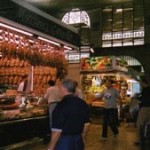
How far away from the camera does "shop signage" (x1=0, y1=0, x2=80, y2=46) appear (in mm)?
8695

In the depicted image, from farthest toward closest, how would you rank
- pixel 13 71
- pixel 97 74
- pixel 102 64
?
1. pixel 97 74
2. pixel 102 64
3. pixel 13 71

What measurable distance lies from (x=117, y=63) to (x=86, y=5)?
40.4ft

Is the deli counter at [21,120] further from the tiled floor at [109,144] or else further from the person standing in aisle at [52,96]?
the tiled floor at [109,144]

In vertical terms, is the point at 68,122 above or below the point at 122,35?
below

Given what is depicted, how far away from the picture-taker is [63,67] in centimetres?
1276

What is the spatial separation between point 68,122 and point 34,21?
5537 millimetres

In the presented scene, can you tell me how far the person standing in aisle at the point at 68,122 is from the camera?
4.92 metres

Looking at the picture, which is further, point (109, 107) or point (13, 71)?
point (109, 107)

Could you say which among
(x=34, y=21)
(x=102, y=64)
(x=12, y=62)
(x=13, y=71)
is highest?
(x=34, y=21)

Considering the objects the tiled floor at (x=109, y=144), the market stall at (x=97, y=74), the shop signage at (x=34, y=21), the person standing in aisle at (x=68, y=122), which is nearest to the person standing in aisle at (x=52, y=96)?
the tiled floor at (x=109, y=144)

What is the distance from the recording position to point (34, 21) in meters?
10.0

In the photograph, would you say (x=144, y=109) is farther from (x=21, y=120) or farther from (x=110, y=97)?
(x=21, y=120)

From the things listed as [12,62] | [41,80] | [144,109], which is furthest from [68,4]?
[144,109]

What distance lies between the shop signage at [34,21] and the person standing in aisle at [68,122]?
158 inches
